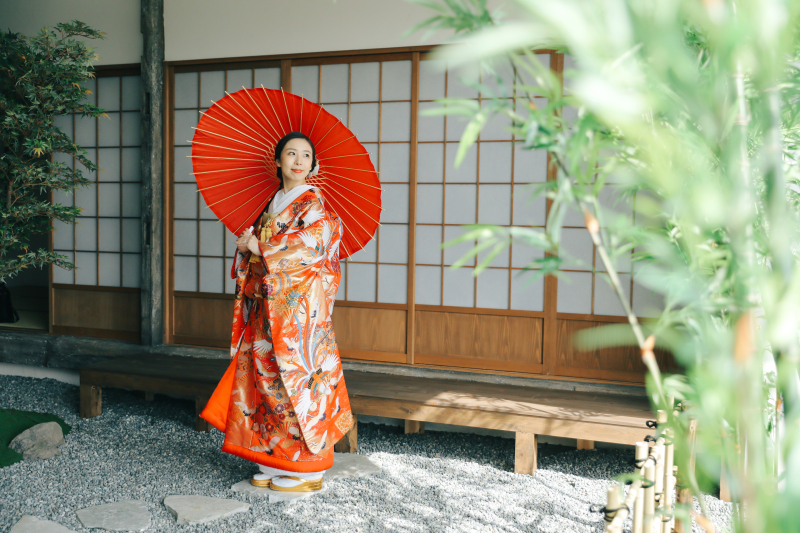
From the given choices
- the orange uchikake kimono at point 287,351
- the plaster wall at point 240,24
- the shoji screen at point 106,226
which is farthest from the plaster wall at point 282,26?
the orange uchikake kimono at point 287,351

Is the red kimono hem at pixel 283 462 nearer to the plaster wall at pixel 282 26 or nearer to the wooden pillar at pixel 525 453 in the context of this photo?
the wooden pillar at pixel 525 453

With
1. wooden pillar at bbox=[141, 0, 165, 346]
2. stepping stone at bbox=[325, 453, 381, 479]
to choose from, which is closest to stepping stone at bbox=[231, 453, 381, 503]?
stepping stone at bbox=[325, 453, 381, 479]

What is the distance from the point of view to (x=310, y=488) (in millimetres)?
2680

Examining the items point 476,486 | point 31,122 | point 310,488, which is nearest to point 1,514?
point 310,488

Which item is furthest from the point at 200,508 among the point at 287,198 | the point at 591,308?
the point at 591,308

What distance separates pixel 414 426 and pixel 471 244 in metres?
1.15

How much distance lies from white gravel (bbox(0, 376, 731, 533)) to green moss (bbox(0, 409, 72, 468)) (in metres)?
0.08

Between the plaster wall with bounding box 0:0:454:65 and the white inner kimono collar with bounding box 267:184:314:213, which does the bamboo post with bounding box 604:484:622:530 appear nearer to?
the white inner kimono collar with bounding box 267:184:314:213

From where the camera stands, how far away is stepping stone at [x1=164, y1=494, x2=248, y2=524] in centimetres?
243

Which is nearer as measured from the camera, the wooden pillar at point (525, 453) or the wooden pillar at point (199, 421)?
the wooden pillar at point (525, 453)

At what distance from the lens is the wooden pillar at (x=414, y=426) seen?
3.51m

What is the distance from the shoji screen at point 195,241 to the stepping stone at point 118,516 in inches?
66.6

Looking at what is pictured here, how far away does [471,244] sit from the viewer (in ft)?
11.8

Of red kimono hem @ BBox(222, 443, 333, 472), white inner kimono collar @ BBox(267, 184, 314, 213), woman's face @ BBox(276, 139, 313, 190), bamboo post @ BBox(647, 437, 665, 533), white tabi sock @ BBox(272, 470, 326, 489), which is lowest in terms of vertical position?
white tabi sock @ BBox(272, 470, 326, 489)
